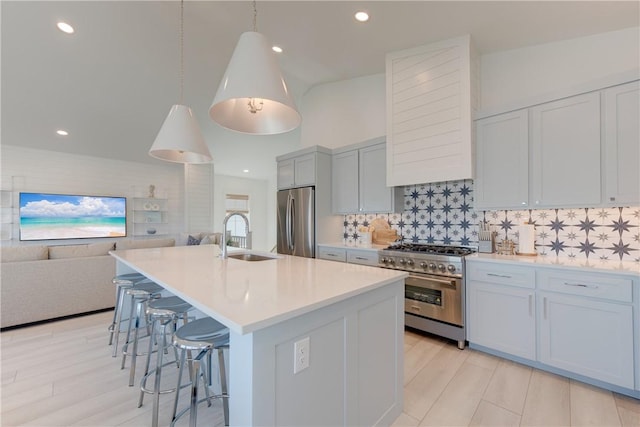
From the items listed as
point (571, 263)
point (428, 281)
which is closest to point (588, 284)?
point (571, 263)

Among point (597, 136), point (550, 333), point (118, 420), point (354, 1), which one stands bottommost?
point (118, 420)

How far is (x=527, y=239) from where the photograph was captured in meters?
2.73

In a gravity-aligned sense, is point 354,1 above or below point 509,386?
above

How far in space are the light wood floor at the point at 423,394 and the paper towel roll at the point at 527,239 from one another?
1.03 metres

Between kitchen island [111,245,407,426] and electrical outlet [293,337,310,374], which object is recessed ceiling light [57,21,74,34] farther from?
electrical outlet [293,337,310,374]

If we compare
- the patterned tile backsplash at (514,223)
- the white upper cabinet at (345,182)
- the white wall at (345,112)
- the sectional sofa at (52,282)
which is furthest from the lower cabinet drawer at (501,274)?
the sectional sofa at (52,282)

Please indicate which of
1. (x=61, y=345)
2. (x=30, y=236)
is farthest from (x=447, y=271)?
(x=30, y=236)

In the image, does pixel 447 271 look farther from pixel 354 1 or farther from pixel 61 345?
pixel 61 345

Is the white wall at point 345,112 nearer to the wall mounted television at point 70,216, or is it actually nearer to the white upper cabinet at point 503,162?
the white upper cabinet at point 503,162

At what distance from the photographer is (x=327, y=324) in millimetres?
1345

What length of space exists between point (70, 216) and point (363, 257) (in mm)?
5684

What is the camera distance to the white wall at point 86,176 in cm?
502

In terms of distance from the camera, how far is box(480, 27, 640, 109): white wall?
2475 millimetres

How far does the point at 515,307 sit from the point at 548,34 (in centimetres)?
251
